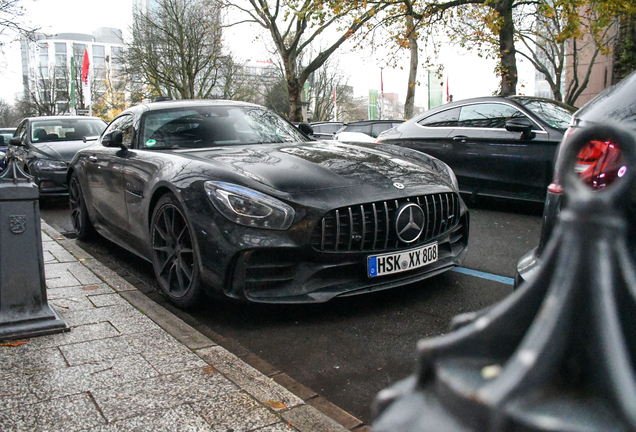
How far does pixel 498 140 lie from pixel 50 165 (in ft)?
24.7

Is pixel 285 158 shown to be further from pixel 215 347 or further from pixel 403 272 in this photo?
pixel 215 347

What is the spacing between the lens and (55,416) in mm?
2520

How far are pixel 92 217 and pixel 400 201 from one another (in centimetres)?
376

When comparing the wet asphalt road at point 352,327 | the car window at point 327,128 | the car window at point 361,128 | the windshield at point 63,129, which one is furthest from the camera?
the car window at point 327,128

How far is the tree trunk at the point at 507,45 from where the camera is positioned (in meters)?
15.8

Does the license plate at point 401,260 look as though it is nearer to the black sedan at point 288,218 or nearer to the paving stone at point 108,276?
the black sedan at point 288,218

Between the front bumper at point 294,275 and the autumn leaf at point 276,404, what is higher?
the front bumper at point 294,275

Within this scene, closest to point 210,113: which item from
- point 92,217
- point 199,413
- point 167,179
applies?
point 167,179

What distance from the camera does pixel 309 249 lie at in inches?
145

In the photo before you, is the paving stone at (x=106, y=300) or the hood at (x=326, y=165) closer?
the hood at (x=326, y=165)

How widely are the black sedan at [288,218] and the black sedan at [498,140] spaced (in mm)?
2864

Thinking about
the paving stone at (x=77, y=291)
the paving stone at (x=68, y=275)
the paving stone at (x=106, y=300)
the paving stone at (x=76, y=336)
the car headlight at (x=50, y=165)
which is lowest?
the paving stone at (x=76, y=336)

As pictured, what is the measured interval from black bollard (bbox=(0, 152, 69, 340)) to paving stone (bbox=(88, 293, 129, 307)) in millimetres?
472

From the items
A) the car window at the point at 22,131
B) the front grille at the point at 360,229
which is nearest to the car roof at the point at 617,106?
the front grille at the point at 360,229
